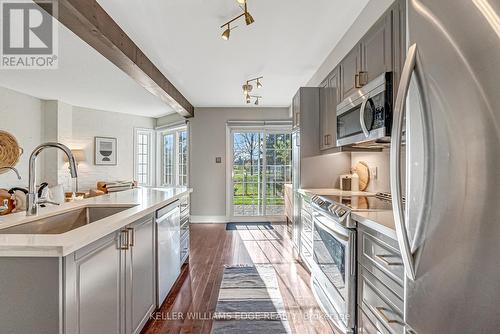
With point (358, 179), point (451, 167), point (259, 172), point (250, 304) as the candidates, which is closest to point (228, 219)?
point (259, 172)

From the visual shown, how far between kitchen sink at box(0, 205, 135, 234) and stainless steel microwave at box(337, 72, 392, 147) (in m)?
1.87

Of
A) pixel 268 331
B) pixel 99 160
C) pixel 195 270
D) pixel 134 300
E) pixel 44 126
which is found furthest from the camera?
pixel 99 160

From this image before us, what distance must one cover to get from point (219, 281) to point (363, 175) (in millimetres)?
1967

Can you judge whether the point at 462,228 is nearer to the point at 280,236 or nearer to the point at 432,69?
the point at 432,69

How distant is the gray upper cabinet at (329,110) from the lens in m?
3.03

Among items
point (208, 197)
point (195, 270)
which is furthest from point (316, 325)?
point (208, 197)

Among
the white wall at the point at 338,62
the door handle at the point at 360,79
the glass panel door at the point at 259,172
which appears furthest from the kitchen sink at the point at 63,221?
the glass panel door at the point at 259,172

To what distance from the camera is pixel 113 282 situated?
161 centimetres

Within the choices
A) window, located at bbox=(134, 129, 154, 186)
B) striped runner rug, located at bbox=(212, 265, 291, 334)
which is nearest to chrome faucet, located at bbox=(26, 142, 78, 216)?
striped runner rug, located at bbox=(212, 265, 291, 334)

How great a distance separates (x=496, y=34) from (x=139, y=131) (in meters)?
7.68

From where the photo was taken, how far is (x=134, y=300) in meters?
1.91

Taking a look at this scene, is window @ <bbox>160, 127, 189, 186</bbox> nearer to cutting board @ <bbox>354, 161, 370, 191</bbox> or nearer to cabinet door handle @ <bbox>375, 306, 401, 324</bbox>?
cutting board @ <bbox>354, 161, 370, 191</bbox>

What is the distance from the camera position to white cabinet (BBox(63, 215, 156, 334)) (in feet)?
4.09

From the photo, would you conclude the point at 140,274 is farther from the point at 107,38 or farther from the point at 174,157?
the point at 174,157
